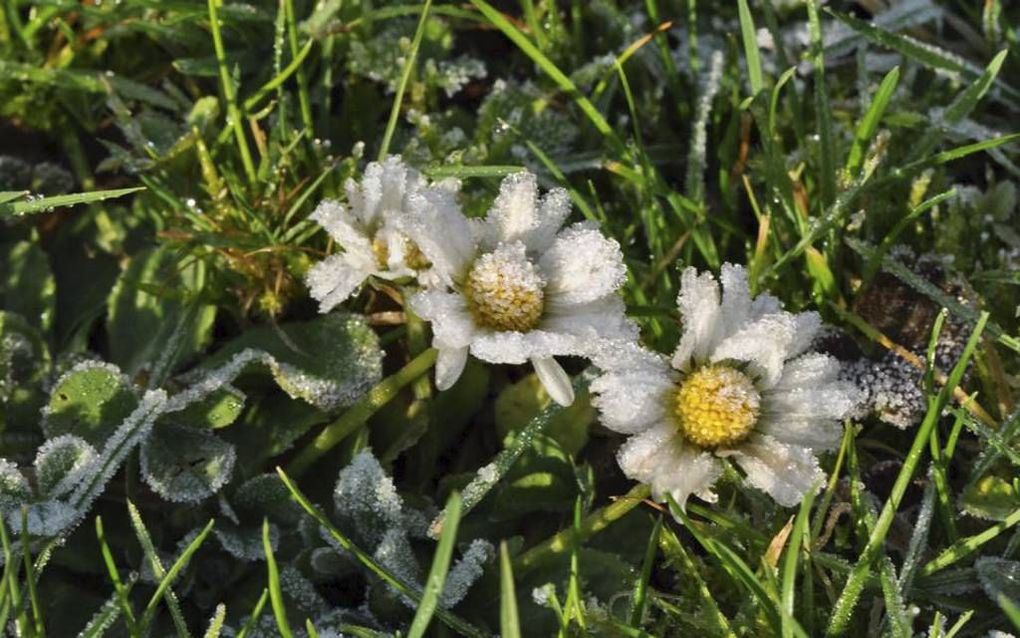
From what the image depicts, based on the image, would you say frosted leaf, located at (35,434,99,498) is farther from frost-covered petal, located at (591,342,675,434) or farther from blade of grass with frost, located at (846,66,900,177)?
blade of grass with frost, located at (846,66,900,177)

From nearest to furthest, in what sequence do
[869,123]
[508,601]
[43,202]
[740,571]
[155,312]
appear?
[508,601] → [740,571] → [43,202] → [869,123] → [155,312]

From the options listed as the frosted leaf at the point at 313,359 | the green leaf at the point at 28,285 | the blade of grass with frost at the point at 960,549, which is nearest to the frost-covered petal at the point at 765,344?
the blade of grass with frost at the point at 960,549

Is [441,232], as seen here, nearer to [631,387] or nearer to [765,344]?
[631,387]

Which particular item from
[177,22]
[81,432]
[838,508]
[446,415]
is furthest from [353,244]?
[838,508]

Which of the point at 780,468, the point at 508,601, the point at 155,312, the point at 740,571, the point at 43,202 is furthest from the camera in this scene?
the point at 155,312

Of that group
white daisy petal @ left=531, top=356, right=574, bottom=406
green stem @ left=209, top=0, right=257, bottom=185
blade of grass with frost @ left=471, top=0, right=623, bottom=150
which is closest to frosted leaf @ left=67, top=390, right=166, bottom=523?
green stem @ left=209, top=0, right=257, bottom=185

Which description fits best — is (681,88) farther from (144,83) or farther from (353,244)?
(144,83)

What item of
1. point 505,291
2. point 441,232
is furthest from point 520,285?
point 441,232
